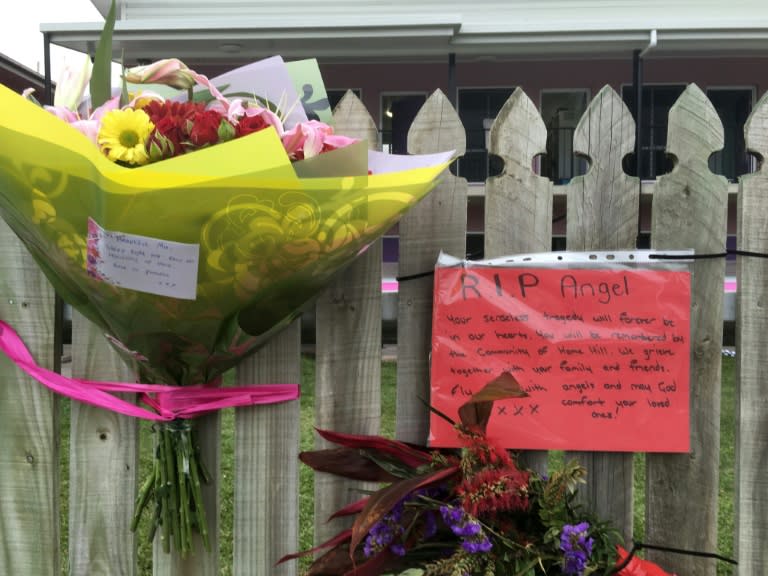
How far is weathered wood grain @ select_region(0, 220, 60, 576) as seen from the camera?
2.19 metres

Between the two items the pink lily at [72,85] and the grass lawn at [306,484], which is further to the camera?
the grass lawn at [306,484]

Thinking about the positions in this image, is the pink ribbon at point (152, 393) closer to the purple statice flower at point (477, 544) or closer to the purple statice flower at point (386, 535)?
the purple statice flower at point (386, 535)

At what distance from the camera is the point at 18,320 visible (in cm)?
220

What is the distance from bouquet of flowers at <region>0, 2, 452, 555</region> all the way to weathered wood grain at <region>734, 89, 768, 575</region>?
0.91 meters

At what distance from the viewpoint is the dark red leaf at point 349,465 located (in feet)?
6.33

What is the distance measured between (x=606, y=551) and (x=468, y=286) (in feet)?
2.42

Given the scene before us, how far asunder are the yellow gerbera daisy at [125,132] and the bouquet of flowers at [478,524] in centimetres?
88

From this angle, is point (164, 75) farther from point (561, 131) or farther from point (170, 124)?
point (561, 131)

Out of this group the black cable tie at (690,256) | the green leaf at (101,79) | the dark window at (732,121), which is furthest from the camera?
the dark window at (732,121)

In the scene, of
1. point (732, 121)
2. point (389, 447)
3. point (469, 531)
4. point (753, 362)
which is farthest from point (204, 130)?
point (732, 121)

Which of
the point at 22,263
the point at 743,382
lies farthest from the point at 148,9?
the point at 743,382

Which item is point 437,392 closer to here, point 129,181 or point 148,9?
point 129,181

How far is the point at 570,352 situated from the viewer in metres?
2.05

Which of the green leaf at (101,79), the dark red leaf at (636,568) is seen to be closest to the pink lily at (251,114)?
the green leaf at (101,79)
